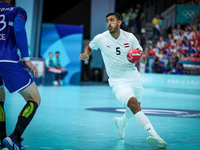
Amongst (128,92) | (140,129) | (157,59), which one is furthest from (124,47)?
(157,59)

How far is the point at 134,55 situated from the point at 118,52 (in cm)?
45

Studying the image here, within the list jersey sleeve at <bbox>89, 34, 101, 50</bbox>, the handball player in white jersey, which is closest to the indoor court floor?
the handball player in white jersey

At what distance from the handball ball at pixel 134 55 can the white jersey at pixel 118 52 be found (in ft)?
0.83

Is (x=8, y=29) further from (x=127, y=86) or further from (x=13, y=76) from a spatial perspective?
(x=127, y=86)

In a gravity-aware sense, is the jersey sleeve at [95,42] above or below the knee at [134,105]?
above

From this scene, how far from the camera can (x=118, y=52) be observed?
16.8ft

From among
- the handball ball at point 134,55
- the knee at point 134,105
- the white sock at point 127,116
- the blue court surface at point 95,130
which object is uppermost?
the handball ball at point 134,55

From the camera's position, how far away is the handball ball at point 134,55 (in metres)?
4.75

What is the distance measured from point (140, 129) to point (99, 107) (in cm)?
325

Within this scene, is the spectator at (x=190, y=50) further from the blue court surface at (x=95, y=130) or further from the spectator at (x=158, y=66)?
the blue court surface at (x=95, y=130)

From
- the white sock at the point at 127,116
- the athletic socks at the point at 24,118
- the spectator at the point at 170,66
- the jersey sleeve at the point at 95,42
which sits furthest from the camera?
the spectator at the point at 170,66

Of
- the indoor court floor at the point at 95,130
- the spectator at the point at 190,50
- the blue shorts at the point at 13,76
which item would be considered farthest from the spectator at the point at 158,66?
the blue shorts at the point at 13,76

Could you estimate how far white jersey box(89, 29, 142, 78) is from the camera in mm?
5105

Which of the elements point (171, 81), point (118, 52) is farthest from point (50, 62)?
point (118, 52)
